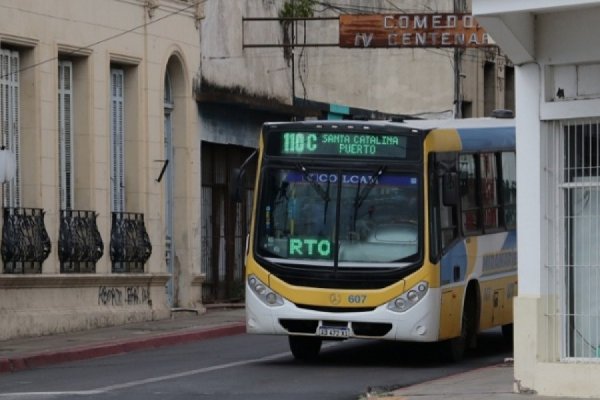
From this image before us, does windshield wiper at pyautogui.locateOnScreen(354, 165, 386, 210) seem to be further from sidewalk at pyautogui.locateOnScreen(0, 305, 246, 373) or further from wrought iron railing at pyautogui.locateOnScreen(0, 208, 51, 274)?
wrought iron railing at pyautogui.locateOnScreen(0, 208, 51, 274)

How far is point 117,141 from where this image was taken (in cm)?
2866

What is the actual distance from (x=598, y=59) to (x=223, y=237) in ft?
60.3

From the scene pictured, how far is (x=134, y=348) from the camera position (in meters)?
23.7

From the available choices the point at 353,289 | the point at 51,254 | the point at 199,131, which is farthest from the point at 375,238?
the point at 199,131

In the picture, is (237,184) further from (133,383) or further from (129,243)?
(129,243)

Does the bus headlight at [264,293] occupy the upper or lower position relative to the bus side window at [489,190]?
lower

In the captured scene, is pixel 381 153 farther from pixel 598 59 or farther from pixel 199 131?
pixel 199 131

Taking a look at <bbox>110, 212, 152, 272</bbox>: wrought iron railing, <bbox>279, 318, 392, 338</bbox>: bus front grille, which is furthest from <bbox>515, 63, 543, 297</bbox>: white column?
<bbox>110, 212, 152, 272</bbox>: wrought iron railing

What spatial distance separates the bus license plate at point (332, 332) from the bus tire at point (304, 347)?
1216mm

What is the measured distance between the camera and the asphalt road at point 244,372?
16.9 m

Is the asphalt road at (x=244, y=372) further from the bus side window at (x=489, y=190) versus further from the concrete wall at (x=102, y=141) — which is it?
the concrete wall at (x=102, y=141)

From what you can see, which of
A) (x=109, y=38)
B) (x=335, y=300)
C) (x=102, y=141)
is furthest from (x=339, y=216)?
(x=109, y=38)

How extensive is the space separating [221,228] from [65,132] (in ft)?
21.1

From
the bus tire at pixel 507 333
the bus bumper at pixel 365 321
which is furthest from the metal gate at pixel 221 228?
the bus bumper at pixel 365 321
